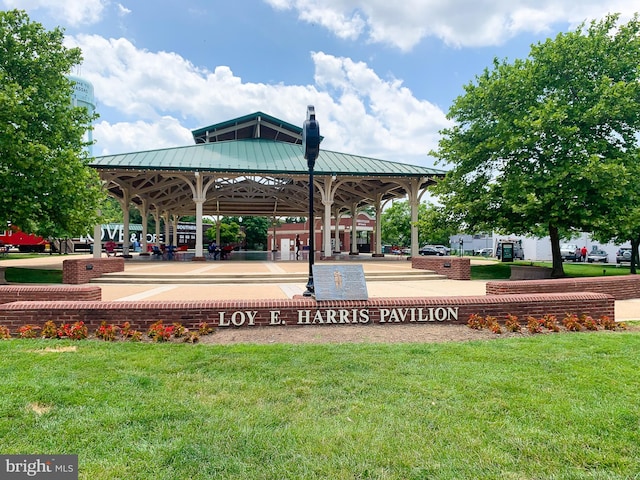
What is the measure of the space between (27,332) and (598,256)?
42.8 meters

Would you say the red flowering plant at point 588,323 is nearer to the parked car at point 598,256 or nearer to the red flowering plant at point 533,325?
the red flowering plant at point 533,325

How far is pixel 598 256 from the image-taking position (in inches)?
1425

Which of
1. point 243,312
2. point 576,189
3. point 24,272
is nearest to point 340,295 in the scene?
point 243,312

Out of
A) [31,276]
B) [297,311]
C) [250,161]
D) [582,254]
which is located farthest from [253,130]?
[582,254]

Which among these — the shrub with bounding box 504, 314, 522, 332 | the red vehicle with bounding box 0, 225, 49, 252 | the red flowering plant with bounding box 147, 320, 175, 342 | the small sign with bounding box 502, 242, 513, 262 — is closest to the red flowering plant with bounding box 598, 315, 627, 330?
the shrub with bounding box 504, 314, 522, 332

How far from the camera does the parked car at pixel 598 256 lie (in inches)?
1399

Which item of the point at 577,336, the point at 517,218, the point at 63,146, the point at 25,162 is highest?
the point at 63,146

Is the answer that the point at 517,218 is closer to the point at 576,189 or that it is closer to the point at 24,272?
the point at 576,189

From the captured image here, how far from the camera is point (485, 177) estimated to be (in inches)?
631

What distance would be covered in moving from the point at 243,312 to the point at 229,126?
23757mm

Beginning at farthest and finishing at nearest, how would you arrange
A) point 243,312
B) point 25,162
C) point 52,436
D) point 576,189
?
1. point 576,189
2. point 25,162
3. point 243,312
4. point 52,436

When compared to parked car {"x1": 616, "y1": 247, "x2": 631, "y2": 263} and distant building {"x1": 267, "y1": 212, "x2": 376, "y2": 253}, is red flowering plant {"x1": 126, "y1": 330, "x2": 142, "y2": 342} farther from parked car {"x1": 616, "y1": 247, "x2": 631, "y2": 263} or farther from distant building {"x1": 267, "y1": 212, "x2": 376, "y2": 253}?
distant building {"x1": 267, "y1": 212, "x2": 376, "y2": 253}

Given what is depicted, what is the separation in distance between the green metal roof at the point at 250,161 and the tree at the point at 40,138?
5531 millimetres

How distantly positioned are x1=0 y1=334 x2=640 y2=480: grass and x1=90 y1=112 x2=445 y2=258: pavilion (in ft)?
51.6
